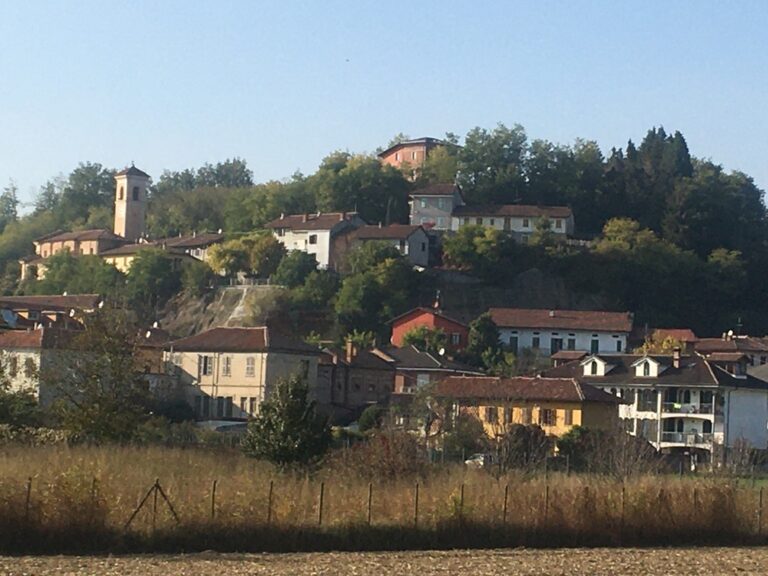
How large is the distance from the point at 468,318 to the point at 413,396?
27.3 meters

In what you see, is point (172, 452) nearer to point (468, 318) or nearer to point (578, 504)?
point (578, 504)

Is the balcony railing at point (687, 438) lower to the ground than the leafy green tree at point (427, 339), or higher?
lower

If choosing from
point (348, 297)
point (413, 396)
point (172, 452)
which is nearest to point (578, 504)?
point (172, 452)

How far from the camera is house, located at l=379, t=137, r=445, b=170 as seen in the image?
12306cm

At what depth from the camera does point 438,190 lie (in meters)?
99.6

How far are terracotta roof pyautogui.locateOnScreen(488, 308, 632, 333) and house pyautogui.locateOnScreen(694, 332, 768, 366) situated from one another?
4.25 m

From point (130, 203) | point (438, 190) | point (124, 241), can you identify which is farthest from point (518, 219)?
point (130, 203)

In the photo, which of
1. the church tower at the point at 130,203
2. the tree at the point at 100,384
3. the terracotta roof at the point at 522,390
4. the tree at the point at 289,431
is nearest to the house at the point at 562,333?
the terracotta roof at the point at 522,390

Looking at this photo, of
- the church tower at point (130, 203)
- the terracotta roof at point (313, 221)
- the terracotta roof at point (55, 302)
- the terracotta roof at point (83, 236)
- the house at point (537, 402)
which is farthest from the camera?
the church tower at point (130, 203)

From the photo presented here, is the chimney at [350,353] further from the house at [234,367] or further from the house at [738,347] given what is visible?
the house at [738,347]

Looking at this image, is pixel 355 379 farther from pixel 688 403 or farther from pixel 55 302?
pixel 55 302

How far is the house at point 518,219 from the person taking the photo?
96.1m

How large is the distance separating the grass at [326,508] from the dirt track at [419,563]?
3.09 feet

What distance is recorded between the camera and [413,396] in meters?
59.0
